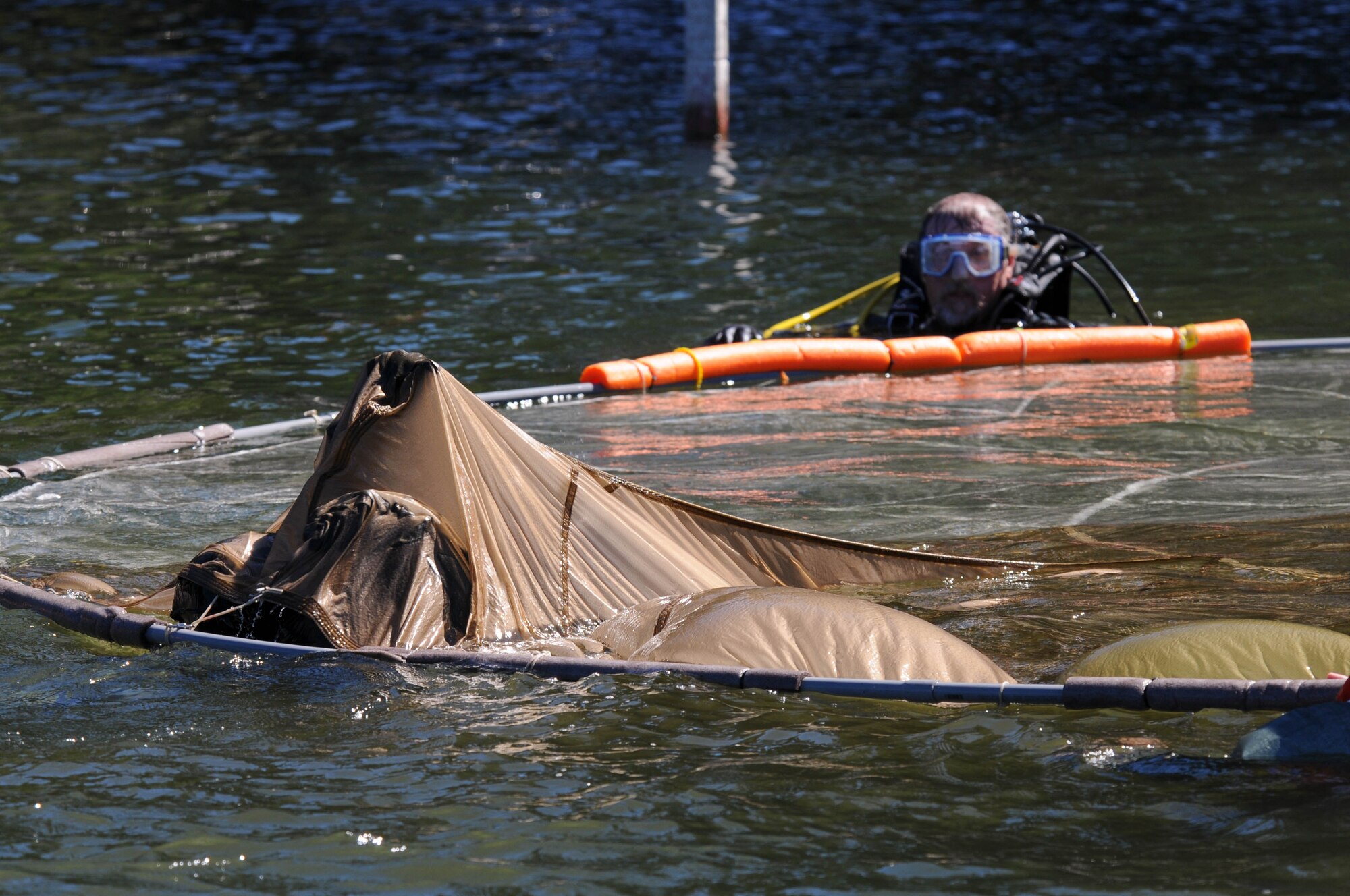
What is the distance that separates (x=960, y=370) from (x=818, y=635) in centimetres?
596

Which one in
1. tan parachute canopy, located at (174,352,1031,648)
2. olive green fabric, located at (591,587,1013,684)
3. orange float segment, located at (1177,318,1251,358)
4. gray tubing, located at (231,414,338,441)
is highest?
tan parachute canopy, located at (174,352,1031,648)

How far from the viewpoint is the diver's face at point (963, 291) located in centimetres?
1087

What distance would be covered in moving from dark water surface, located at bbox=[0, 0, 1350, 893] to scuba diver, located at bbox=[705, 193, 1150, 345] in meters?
0.68

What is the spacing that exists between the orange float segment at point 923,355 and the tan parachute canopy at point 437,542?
528 cm

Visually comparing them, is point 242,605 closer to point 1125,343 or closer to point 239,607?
point 239,607

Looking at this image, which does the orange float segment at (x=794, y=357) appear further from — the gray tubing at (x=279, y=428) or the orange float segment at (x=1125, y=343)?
the gray tubing at (x=279, y=428)

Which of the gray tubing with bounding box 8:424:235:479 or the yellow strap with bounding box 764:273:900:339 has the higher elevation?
the yellow strap with bounding box 764:273:900:339

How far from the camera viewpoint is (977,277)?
10.9m

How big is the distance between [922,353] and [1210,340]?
1851mm

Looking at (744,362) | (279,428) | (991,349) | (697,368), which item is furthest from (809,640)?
(991,349)

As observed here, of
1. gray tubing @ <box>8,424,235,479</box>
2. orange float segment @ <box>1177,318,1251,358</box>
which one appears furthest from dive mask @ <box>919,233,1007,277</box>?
gray tubing @ <box>8,424,235,479</box>

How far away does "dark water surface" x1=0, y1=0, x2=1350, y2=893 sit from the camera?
4.06 meters

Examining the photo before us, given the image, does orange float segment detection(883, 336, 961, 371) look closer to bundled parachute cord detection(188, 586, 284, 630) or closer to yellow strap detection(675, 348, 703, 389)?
yellow strap detection(675, 348, 703, 389)

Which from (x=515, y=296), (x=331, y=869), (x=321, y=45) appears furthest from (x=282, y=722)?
(x=321, y=45)
